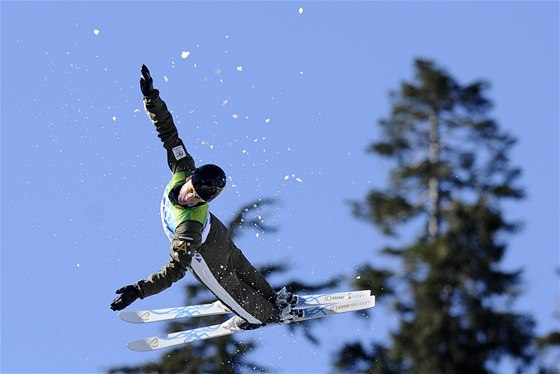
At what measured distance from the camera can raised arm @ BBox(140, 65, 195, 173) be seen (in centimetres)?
1500

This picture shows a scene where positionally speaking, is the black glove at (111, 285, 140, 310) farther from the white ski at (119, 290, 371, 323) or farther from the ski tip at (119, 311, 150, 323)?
the ski tip at (119, 311, 150, 323)

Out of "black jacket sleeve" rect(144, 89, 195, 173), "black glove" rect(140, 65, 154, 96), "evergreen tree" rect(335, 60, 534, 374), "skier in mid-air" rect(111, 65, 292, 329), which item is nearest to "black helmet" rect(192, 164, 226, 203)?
"skier in mid-air" rect(111, 65, 292, 329)

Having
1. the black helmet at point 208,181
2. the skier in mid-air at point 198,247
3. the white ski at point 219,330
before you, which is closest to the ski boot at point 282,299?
the skier in mid-air at point 198,247

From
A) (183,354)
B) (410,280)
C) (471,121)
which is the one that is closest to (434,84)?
(471,121)

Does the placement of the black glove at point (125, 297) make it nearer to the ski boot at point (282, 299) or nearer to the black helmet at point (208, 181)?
the black helmet at point (208, 181)

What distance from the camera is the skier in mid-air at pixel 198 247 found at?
1434cm

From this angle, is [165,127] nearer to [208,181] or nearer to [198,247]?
[208,181]

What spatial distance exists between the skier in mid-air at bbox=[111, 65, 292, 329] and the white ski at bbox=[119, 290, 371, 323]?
1.74ft

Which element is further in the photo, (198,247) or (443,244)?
(443,244)

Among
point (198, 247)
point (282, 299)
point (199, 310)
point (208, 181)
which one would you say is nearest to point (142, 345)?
point (199, 310)

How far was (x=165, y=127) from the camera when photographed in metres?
15.1

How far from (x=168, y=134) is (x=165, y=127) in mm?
76

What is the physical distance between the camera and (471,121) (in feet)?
106

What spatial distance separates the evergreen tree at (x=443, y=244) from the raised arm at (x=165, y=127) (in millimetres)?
10337
